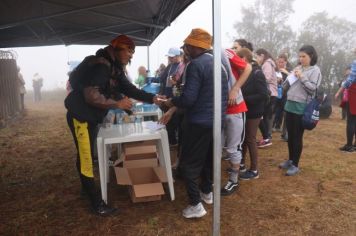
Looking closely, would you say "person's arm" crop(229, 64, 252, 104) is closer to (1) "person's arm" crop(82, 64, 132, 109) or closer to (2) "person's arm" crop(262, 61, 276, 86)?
(1) "person's arm" crop(82, 64, 132, 109)

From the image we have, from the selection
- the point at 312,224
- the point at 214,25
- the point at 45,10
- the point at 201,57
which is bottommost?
the point at 312,224

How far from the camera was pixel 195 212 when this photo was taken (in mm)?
3023

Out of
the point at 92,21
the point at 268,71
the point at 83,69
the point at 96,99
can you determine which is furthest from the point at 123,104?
the point at 268,71

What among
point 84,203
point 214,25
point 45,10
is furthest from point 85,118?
point 45,10

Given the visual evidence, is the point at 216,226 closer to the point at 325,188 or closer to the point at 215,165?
the point at 215,165

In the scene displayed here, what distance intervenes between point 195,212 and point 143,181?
2.44 feet

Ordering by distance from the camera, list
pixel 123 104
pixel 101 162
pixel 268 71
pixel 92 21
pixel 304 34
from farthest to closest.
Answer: pixel 304 34 → pixel 268 71 → pixel 92 21 → pixel 101 162 → pixel 123 104

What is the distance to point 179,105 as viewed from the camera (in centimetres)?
283

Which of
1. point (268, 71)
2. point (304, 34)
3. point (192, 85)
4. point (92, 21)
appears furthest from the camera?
point (304, 34)

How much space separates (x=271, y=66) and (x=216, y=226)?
12.4 ft

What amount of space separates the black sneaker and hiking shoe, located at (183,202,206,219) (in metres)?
0.75

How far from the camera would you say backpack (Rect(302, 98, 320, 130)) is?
3734 mm

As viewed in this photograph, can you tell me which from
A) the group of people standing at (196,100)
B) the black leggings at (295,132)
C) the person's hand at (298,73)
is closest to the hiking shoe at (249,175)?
the group of people standing at (196,100)

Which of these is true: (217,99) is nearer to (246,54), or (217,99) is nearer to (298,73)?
(246,54)
